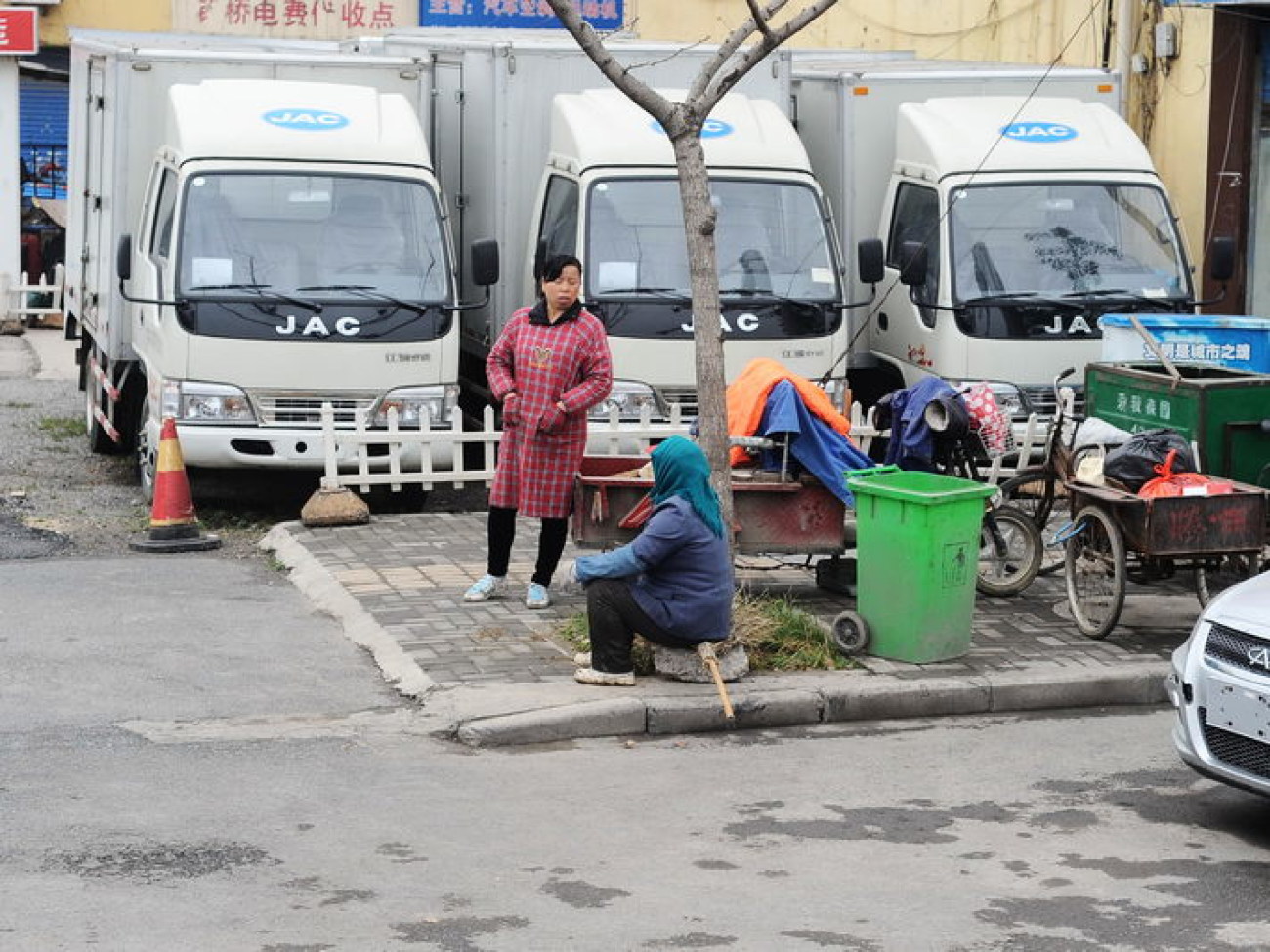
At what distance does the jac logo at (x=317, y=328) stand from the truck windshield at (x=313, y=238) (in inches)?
6.7

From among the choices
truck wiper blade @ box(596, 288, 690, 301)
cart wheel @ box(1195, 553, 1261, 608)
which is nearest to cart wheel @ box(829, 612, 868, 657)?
cart wheel @ box(1195, 553, 1261, 608)

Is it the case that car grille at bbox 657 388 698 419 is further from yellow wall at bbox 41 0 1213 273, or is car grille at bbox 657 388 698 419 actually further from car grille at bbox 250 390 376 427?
yellow wall at bbox 41 0 1213 273

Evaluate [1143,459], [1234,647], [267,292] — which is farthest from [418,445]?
[1234,647]

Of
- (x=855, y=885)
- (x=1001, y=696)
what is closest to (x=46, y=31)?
(x=1001, y=696)

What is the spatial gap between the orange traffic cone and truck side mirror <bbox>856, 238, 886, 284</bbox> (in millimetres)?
4888

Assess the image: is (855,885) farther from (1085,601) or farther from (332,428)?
(332,428)

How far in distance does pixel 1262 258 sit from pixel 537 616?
1129cm

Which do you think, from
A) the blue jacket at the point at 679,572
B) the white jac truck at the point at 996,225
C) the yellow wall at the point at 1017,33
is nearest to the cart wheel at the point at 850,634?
the blue jacket at the point at 679,572

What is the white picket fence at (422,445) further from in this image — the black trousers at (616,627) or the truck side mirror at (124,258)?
the black trousers at (616,627)

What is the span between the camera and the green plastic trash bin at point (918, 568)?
979 cm

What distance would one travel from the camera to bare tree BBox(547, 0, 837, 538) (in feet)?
32.1

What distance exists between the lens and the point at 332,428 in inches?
533

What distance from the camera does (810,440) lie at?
10.9 meters

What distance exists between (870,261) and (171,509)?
512cm
